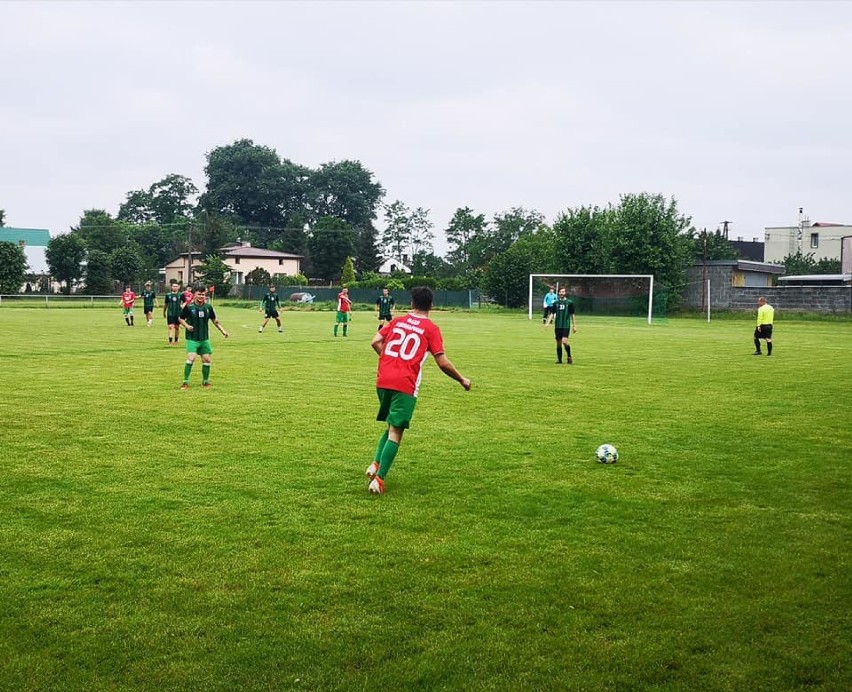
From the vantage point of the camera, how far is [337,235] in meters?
111

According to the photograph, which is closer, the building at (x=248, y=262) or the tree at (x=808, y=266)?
the tree at (x=808, y=266)

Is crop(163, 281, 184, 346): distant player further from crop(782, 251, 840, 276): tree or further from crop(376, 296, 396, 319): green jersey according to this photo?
crop(782, 251, 840, 276): tree

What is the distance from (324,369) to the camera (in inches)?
792

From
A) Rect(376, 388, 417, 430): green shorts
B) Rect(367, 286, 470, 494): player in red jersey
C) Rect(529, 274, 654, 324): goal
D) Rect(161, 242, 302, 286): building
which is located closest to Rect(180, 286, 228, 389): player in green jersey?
Rect(367, 286, 470, 494): player in red jersey

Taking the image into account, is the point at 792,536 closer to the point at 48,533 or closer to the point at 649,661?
the point at 649,661

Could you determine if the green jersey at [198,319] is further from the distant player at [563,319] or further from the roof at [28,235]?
the roof at [28,235]

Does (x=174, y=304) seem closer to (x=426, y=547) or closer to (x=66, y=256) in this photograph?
(x=426, y=547)

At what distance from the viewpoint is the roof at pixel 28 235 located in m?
111

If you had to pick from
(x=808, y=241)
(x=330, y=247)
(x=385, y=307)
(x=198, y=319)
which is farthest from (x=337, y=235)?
(x=198, y=319)

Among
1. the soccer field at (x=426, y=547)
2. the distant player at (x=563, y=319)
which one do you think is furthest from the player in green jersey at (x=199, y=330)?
the distant player at (x=563, y=319)

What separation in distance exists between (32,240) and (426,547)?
124240 mm

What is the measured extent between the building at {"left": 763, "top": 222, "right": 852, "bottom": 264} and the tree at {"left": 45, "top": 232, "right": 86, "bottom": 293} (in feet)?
280

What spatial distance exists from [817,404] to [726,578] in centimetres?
994

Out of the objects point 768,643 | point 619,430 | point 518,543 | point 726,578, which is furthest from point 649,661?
point 619,430
